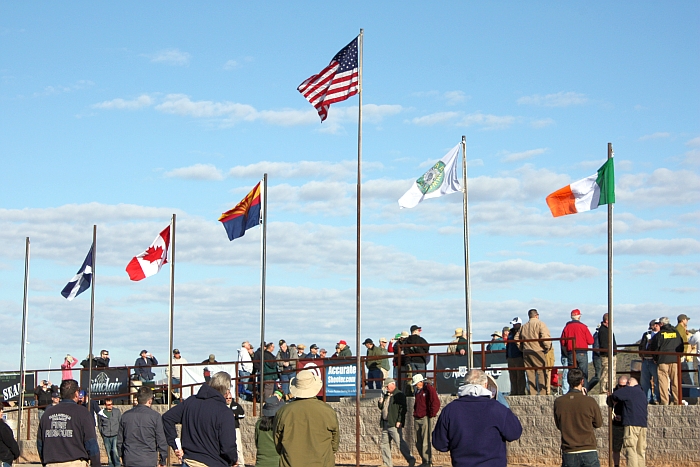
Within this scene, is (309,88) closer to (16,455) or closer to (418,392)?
(418,392)

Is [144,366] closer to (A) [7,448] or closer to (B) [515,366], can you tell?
(B) [515,366]

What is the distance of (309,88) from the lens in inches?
832

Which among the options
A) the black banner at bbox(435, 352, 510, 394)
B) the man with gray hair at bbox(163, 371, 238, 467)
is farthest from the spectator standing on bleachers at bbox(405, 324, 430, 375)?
the man with gray hair at bbox(163, 371, 238, 467)

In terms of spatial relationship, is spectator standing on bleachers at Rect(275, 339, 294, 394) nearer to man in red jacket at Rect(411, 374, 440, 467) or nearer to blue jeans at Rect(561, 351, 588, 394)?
man in red jacket at Rect(411, 374, 440, 467)

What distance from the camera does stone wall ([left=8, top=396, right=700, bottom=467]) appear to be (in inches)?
730

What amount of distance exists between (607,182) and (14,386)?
21887 millimetres

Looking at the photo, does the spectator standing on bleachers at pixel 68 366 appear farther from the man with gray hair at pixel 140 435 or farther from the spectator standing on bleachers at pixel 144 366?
the man with gray hair at pixel 140 435

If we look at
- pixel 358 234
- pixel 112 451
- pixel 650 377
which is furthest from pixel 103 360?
pixel 650 377

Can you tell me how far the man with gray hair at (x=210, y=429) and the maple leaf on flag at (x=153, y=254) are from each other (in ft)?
51.3

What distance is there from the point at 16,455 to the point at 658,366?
39.9ft

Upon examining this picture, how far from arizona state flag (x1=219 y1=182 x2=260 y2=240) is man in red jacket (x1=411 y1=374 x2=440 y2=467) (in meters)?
5.78

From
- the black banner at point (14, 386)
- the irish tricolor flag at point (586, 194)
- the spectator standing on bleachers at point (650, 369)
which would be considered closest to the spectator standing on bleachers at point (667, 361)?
the spectator standing on bleachers at point (650, 369)

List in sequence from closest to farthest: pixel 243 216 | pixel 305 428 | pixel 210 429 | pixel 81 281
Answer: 1. pixel 305 428
2. pixel 210 429
3. pixel 243 216
4. pixel 81 281

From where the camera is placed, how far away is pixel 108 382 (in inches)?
1164
